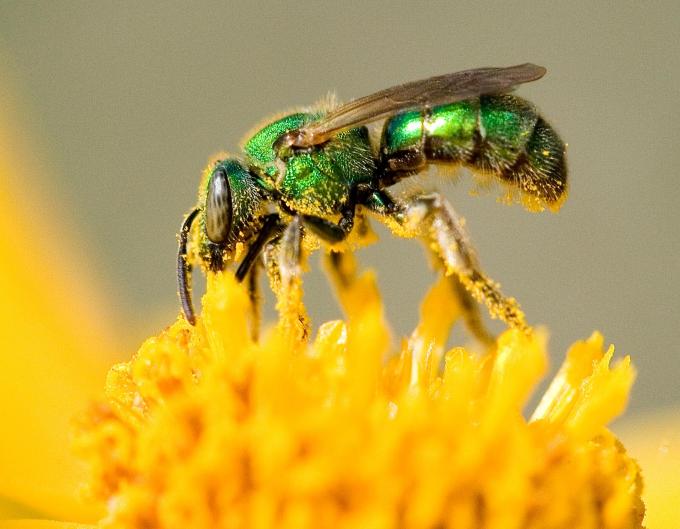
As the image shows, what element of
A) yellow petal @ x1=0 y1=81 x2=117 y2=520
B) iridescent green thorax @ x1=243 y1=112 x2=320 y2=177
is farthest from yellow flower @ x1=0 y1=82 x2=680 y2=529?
yellow petal @ x1=0 y1=81 x2=117 y2=520

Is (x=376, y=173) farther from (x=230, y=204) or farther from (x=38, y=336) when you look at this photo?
(x=38, y=336)

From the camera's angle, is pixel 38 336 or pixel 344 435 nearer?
pixel 344 435

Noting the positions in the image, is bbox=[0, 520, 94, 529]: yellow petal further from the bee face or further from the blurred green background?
the blurred green background

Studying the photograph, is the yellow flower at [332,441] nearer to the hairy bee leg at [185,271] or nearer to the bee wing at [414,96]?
the hairy bee leg at [185,271]

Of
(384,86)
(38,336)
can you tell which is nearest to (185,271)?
(38,336)

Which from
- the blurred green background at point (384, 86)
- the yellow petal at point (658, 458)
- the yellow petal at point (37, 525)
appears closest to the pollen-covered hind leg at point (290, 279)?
the yellow petal at point (37, 525)

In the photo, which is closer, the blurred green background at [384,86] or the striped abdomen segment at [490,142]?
the striped abdomen segment at [490,142]

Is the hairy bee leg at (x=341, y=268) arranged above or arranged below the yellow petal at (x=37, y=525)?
above
